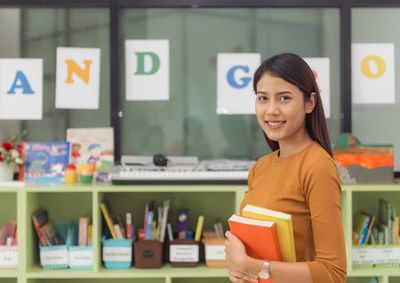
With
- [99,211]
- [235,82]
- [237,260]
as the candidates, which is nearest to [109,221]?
[99,211]

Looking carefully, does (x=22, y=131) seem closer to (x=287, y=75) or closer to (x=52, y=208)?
(x=52, y=208)

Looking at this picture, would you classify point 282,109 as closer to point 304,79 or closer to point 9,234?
point 304,79

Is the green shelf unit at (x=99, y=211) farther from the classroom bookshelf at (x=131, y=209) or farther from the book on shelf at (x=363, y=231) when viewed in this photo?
the book on shelf at (x=363, y=231)

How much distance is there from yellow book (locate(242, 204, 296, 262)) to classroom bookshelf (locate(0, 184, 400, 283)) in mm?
1356

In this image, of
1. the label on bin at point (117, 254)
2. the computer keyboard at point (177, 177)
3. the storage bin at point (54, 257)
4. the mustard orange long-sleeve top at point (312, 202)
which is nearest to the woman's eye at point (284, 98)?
the mustard orange long-sleeve top at point (312, 202)

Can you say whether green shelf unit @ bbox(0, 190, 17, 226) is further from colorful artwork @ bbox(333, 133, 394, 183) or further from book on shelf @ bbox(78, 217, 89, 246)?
colorful artwork @ bbox(333, 133, 394, 183)

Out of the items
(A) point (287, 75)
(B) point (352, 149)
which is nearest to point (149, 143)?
(B) point (352, 149)

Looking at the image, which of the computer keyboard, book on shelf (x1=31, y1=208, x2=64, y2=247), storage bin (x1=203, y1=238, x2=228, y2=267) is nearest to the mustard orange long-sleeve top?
the computer keyboard

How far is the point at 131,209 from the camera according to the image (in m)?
2.85

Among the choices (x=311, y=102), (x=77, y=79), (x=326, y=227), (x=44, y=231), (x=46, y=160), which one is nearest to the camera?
(x=326, y=227)

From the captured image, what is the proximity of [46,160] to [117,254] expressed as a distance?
654 millimetres

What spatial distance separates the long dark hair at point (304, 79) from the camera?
3.85 ft

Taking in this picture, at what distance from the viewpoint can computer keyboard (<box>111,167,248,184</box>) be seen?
2.50 meters

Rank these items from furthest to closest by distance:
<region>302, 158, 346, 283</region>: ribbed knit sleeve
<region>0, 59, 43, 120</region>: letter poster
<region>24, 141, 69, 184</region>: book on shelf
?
<region>0, 59, 43, 120</region>: letter poster < <region>24, 141, 69, 184</region>: book on shelf < <region>302, 158, 346, 283</region>: ribbed knit sleeve
